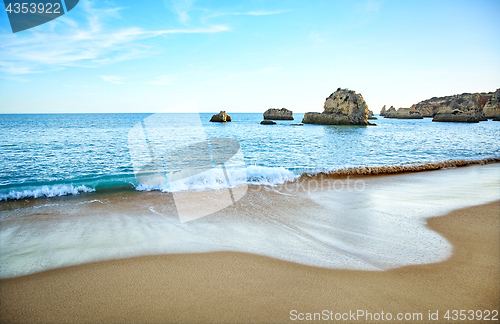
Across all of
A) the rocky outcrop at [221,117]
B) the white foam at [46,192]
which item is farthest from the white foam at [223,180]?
the rocky outcrop at [221,117]

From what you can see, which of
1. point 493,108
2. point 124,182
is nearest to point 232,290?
point 124,182

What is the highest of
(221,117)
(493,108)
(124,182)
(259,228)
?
(221,117)

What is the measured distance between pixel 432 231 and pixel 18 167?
1413 cm

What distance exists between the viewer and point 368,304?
7.91 ft

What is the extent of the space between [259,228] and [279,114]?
253ft

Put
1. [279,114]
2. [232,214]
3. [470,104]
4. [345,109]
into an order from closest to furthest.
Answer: [232,214] → [345,109] → [279,114] → [470,104]

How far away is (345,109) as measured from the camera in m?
55.8

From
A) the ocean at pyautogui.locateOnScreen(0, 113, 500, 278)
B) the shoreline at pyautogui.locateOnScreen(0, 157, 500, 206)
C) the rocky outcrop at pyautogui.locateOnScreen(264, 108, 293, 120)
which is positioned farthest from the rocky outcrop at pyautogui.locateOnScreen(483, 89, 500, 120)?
the ocean at pyautogui.locateOnScreen(0, 113, 500, 278)

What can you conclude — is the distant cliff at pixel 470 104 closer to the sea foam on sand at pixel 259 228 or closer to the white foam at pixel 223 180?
the white foam at pixel 223 180

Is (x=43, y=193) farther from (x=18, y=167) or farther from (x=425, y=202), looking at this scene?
(x=425, y=202)

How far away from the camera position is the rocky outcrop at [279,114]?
76.9 m

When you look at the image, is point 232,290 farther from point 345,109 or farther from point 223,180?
point 345,109

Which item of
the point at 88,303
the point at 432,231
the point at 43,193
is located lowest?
the point at 432,231

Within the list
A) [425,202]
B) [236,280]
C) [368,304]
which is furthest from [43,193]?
[425,202]
